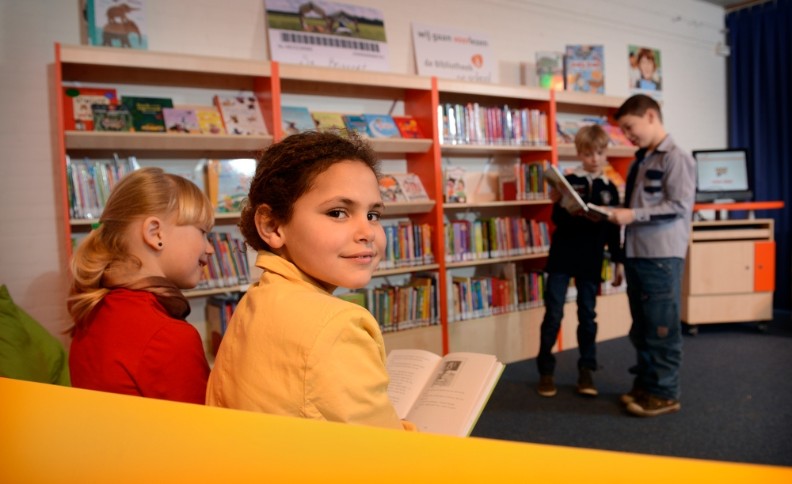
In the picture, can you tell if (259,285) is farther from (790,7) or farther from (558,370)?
(790,7)

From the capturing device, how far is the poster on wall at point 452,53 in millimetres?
4133

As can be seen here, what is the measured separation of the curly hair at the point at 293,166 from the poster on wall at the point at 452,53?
A: 3294 mm

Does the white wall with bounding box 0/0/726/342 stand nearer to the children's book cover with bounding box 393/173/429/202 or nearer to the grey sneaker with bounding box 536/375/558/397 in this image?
the children's book cover with bounding box 393/173/429/202

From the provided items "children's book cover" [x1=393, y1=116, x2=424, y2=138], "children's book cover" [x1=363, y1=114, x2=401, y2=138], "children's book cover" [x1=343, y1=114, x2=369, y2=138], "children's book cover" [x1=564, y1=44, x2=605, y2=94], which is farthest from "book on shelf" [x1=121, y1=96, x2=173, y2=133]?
"children's book cover" [x1=564, y1=44, x2=605, y2=94]

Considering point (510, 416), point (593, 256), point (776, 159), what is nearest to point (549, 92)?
point (593, 256)

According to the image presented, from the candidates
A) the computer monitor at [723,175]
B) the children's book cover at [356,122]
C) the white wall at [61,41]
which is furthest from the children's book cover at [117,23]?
the computer monitor at [723,175]

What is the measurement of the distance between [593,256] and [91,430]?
10.7 ft

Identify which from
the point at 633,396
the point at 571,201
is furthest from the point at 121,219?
the point at 633,396

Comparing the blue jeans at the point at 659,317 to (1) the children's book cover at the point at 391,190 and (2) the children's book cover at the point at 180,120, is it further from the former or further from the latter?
(2) the children's book cover at the point at 180,120

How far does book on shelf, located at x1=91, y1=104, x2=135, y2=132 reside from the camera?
2.84m

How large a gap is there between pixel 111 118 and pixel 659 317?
3.01 meters

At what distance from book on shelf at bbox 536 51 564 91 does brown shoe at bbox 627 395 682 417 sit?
2641 millimetres

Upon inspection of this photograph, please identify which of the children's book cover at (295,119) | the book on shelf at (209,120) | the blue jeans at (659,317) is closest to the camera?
the blue jeans at (659,317)

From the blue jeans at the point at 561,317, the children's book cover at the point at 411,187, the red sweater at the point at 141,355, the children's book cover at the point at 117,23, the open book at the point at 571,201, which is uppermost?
the children's book cover at the point at 117,23
